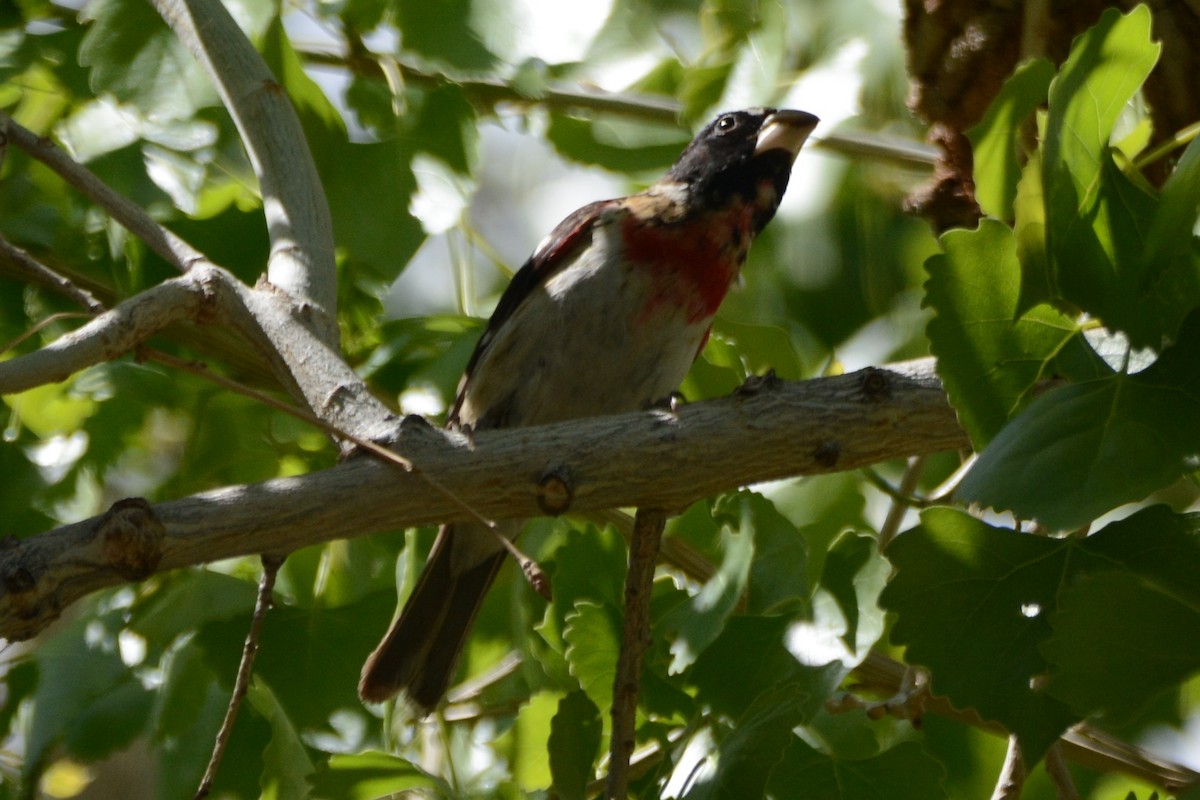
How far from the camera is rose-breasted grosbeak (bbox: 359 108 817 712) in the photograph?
3.83 m

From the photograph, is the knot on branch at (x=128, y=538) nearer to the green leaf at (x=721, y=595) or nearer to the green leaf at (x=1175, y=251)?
the green leaf at (x=721, y=595)

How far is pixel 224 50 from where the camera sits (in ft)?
9.37

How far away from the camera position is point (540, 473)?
7.54 ft

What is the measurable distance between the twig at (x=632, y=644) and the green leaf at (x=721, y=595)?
0.46ft

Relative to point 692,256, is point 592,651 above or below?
below

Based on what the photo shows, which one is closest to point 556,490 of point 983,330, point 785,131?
point 983,330

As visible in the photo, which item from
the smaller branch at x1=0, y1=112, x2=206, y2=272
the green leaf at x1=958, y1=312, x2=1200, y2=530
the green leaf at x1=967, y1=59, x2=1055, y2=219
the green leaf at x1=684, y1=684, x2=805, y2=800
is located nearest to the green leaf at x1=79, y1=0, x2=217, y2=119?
the smaller branch at x1=0, y1=112, x2=206, y2=272

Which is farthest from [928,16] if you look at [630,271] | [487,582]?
[487,582]

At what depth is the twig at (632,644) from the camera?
7.25 feet

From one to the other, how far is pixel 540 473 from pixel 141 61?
5.43 feet

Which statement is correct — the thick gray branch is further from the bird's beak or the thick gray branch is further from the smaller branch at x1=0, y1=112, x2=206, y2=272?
the bird's beak

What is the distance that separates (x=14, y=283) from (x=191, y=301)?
126 centimetres

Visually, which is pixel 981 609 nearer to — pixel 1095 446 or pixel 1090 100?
pixel 1095 446

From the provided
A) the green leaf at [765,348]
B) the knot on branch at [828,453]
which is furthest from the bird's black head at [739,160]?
the knot on branch at [828,453]
